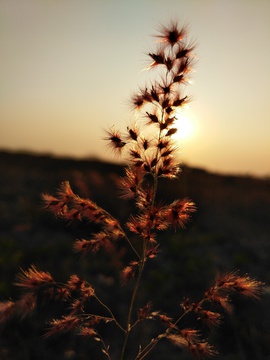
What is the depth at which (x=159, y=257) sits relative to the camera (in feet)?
24.3

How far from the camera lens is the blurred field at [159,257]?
4.70m

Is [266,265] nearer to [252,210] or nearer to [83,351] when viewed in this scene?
[83,351]

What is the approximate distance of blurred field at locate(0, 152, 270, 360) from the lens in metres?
4.70

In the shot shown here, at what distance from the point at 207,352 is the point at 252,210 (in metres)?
10.4

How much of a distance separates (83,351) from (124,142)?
292cm

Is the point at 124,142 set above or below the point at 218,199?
above

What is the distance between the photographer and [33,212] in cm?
952

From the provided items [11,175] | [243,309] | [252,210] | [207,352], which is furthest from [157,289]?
[11,175]

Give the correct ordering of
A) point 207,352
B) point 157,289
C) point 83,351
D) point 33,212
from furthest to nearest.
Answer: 1. point 33,212
2. point 157,289
3. point 83,351
4. point 207,352

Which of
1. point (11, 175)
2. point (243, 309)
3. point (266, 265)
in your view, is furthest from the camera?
point (11, 175)

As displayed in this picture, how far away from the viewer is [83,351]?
4.57 m

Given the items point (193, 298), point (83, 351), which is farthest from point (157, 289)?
point (83, 351)

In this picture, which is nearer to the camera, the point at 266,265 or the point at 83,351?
the point at 83,351

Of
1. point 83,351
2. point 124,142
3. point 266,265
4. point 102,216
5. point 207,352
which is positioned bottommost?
point 83,351
